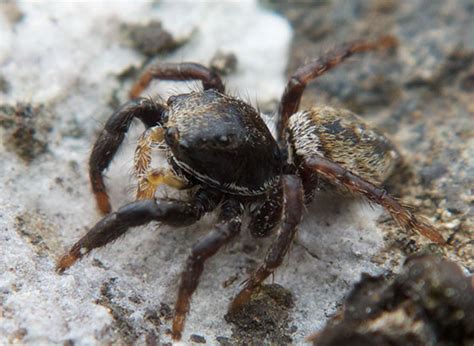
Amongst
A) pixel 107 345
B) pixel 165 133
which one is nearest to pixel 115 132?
pixel 165 133

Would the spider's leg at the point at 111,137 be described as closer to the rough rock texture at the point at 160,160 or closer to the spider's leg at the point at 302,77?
the rough rock texture at the point at 160,160

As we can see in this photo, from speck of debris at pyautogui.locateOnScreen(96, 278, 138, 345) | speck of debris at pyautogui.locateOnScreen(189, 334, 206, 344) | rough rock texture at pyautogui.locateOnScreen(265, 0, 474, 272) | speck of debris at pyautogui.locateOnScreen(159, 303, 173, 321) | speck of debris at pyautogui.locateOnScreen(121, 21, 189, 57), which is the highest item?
speck of debris at pyautogui.locateOnScreen(121, 21, 189, 57)

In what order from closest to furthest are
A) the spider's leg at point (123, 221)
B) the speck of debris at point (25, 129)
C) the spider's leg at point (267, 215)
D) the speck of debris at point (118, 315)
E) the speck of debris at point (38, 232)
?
the speck of debris at point (118, 315) < the spider's leg at point (123, 221) < the speck of debris at point (38, 232) < the spider's leg at point (267, 215) < the speck of debris at point (25, 129)

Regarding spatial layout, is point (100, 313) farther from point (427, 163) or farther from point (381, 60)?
point (381, 60)

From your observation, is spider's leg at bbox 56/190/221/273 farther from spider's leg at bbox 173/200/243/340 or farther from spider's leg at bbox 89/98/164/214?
A: spider's leg at bbox 89/98/164/214

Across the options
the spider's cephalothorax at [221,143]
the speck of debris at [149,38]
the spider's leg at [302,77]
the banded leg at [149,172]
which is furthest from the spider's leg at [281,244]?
the speck of debris at [149,38]

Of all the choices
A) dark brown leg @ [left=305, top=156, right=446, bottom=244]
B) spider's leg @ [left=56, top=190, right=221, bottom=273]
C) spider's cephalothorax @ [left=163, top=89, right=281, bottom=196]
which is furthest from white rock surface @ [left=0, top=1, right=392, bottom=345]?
spider's cephalothorax @ [left=163, top=89, right=281, bottom=196]

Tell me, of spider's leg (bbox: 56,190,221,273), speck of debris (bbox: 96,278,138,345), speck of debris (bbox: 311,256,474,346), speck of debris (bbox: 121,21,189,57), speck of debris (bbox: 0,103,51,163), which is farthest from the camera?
speck of debris (bbox: 121,21,189,57)
